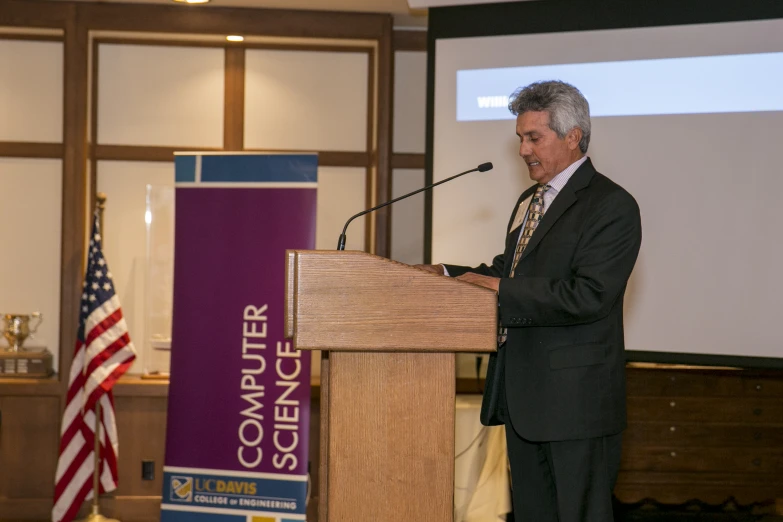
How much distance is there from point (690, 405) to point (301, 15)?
2871 millimetres

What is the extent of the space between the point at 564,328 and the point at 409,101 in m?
2.97

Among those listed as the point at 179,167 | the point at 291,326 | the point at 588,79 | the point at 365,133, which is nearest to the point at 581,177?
the point at 291,326

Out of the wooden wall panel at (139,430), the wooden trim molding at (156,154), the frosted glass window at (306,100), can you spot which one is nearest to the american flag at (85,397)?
the wooden wall panel at (139,430)

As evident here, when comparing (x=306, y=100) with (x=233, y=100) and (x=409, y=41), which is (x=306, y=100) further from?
(x=409, y=41)

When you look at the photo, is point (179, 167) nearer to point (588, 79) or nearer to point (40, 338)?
point (40, 338)

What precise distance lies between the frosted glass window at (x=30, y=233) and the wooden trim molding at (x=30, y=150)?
1.5 inches

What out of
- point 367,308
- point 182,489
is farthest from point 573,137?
point 182,489

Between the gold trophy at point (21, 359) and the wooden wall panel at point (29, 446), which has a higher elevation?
the gold trophy at point (21, 359)

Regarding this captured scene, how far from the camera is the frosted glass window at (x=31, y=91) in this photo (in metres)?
4.74

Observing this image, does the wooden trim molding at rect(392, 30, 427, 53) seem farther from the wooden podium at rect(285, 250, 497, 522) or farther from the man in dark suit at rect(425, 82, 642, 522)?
the wooden podium at rect(285, 250, 497, 522)

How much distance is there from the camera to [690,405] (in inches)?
167

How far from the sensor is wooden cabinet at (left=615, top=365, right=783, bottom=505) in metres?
4.21

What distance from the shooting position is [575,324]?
2109 mm

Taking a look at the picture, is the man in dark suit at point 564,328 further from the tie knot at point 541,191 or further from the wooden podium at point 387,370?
the wooden podium at point 387,370
